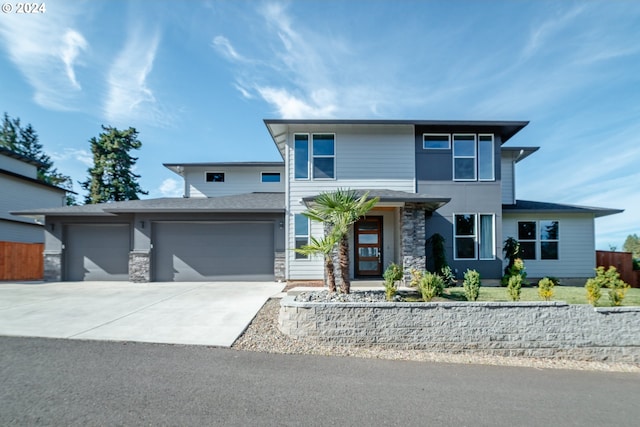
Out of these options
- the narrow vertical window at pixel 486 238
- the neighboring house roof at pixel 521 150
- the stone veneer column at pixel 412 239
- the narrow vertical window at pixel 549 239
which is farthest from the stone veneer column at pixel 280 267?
the neighboring house roof at pixel 521 150

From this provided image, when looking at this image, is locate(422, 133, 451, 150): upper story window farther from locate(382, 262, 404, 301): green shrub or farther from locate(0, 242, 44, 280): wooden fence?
locate(0, 242, 44, 280): wooden fence

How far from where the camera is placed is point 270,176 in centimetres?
1727

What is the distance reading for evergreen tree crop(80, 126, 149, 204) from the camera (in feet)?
93.9

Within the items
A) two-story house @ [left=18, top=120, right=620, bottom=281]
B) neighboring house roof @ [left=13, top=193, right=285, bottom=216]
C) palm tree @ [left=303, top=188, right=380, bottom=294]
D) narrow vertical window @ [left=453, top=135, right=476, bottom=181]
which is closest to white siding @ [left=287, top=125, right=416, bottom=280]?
two-story house @ [left=18, top=120, right=620, bottom=281]

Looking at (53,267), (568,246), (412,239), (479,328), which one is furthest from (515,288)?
(53,267)

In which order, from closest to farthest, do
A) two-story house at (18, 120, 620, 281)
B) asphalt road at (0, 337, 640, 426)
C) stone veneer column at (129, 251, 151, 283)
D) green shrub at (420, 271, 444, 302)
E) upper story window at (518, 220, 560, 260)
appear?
asphalt road at (0, 337, 640, 426) → green shrub at (420, 271, 444, 302) → two-story house at (18, 120, 620, 281) → stone veneer column at (129, 251, 151, 283) → upper story window at (518, 220, 560, 260)

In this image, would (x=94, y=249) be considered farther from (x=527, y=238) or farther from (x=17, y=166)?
(x=527, y=238)

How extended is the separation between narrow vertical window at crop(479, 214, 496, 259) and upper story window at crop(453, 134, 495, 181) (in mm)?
1580

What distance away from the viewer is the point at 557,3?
892 cm

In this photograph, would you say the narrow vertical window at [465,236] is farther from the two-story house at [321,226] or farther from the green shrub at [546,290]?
the green shrub at [546,290]

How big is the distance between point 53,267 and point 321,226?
11.0m

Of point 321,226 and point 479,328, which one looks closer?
point 479,328

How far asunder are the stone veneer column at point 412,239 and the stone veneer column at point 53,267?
1348 cm

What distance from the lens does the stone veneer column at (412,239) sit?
1009 centimetres
